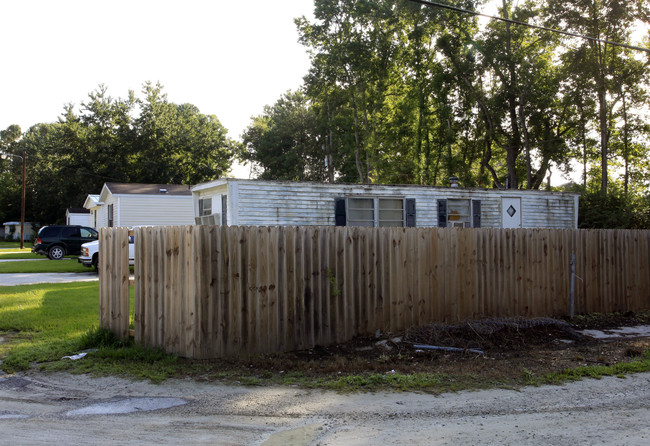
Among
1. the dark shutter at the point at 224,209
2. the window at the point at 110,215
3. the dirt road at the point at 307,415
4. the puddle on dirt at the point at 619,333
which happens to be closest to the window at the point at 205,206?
the dark shutter at the point at 224,209

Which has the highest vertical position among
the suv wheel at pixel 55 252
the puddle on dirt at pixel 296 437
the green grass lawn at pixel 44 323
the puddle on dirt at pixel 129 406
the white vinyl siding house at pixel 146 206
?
the white vinyl siding house at pixel 146 206

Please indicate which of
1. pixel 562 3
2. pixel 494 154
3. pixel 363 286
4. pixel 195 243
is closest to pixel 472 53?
pixel 562 3

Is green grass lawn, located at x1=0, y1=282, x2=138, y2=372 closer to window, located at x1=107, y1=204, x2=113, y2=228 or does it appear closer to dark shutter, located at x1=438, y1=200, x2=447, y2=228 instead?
dark shutter, located at x1=438, y1=200, x2=447, y2=228

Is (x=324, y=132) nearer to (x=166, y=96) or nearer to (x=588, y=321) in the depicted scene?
(x=166, y=96)

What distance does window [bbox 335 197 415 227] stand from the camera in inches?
587

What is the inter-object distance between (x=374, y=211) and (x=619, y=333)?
764cm

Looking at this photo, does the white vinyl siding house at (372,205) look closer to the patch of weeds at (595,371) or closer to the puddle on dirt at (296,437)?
the patch of weeds at (595,371)

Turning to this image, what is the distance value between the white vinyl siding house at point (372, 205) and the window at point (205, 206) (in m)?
0.13

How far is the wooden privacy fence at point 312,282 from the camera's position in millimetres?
6621

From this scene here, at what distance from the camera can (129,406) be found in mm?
5070

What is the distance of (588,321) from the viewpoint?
31.8 feet

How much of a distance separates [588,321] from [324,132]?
1360 inches

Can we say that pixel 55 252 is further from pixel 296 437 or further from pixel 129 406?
pixel 296 437

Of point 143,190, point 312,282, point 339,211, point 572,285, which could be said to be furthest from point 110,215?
point 572,285
